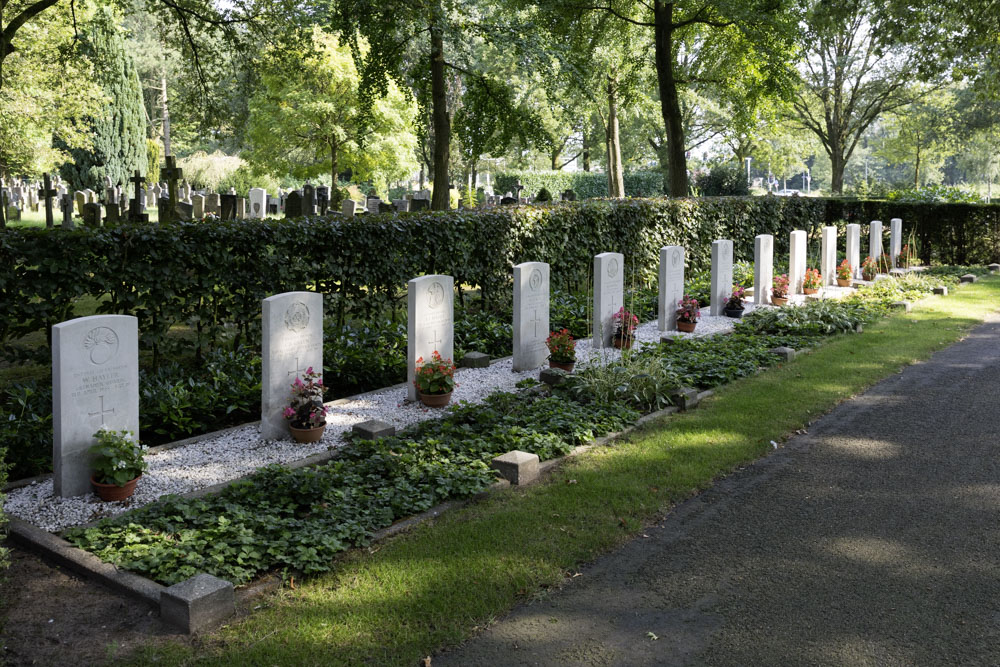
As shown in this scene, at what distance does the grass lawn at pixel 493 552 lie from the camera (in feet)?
13.4

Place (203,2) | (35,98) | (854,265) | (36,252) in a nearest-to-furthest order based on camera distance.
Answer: (36,252), (203,2), (854,265), (35,98)

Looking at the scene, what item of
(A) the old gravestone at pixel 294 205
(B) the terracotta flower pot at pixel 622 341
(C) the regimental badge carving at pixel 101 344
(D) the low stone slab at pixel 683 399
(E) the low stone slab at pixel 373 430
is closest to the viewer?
(C) the regimental badge carving at pixel 101 344

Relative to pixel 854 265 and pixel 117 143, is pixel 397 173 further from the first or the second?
pixel 854 265

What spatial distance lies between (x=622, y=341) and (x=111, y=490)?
22.3 ft

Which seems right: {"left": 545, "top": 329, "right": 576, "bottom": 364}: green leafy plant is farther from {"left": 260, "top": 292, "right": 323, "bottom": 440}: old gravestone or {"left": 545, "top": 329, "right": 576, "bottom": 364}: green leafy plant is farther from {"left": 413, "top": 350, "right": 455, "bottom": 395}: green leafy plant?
{"left": 260, "top": 292, "right": 323, "bottom": 440}: old gravestone

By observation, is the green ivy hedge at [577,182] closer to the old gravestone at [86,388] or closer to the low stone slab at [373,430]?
the low stone slab at [373,430]

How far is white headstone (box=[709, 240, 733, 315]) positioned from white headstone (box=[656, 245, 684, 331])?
1277mm

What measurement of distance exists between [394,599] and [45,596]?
193 centimetres

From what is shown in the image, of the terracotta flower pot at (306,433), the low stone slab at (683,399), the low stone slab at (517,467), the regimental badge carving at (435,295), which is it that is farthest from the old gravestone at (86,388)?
the low stone slab at (683,399)

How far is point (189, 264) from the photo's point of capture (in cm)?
843

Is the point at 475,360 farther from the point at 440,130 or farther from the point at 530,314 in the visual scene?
the point at 440,130

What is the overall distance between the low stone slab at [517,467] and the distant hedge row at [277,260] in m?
3.85

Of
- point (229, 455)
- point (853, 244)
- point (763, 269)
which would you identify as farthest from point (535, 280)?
point (853, 244)

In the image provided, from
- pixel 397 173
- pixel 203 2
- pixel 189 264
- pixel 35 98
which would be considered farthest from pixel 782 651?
pixel 397 173
